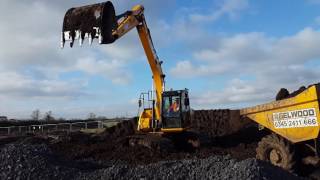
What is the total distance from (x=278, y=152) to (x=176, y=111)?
24.3ft

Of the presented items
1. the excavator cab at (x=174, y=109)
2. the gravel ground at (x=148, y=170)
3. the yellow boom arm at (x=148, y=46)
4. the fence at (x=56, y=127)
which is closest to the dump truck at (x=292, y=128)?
the gravel ground at (x=148, y=170)

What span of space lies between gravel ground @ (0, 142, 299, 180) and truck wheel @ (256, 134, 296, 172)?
90.8 inches

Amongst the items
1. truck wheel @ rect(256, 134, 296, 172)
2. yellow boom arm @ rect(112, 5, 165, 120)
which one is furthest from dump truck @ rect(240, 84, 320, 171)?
yellow boom arm @ rect(112, 5, 165, 120)

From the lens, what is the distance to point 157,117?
68.7 feet

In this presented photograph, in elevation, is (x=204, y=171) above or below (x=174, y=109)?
below

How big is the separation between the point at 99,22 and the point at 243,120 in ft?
46.0

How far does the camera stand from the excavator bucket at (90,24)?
15.3 m

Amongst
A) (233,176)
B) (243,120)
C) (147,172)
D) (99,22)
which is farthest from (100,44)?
(243,120)

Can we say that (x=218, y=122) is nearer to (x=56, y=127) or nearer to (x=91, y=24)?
(x=91, y=24)

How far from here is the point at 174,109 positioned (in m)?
20.5

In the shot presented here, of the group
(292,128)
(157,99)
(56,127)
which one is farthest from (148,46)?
(56,127)

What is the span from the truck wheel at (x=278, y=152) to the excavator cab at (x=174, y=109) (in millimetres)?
6674

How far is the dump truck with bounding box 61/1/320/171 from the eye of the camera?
12648 mm

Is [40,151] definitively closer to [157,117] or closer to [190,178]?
[190,178]
